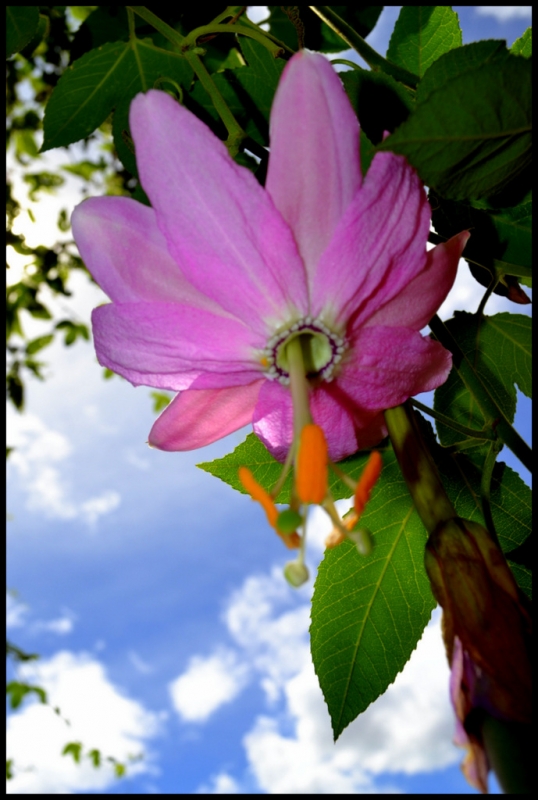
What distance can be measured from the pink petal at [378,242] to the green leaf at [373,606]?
8.7 inches

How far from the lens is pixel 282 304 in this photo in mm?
412

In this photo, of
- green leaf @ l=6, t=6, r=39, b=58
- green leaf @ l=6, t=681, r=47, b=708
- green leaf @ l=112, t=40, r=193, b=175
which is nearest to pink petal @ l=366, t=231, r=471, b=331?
green leaf @ l=112, t=40, r=193, b=175

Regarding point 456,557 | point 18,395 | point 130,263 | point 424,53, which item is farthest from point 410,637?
point 18,395

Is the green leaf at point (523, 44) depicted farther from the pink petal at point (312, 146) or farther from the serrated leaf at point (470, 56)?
the pink petal at point (312, 146)

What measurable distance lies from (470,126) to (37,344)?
1.89 m

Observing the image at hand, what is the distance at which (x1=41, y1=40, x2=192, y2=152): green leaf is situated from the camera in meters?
0.75

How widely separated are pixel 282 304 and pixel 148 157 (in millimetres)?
109

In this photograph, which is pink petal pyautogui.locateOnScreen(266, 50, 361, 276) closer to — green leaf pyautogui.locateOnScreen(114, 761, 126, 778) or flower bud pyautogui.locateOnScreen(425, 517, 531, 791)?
flower bud pyautogui.locateOnScreen(425, 517, 531, 791)

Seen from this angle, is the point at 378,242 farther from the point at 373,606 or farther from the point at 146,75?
the point at 146,75

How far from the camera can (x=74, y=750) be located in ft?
7.93

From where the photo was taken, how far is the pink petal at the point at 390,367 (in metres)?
0.41

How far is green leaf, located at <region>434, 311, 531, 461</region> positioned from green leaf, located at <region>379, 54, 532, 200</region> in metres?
0.27

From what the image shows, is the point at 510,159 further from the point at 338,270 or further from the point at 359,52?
the point at 359,52

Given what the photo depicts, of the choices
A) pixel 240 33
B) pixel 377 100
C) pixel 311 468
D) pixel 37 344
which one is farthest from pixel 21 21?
pixel 37 344
